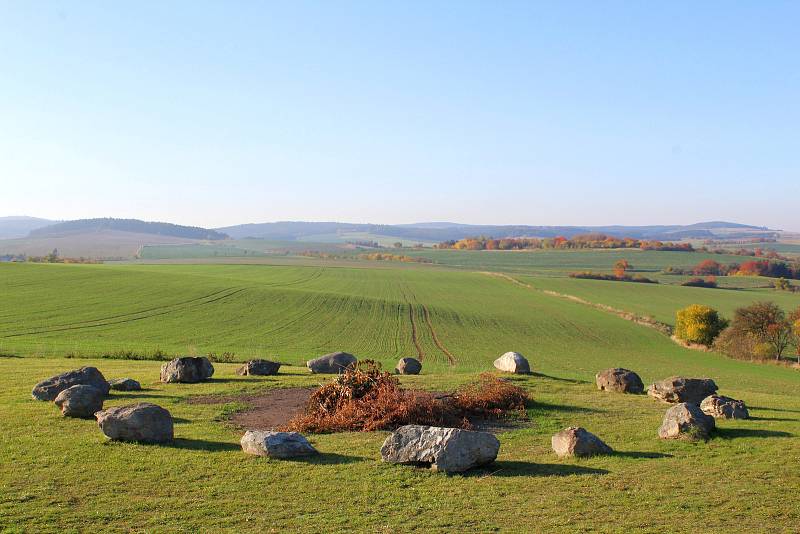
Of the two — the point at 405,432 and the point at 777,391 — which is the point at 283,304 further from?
the point at 405,432

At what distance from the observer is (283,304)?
72.5 metres

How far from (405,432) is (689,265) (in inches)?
6107

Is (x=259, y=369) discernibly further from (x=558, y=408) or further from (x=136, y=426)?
(x=558, y=408)

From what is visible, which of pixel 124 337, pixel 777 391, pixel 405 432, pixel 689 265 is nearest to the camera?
pixel 405 432

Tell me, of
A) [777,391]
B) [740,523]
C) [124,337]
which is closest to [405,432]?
[740,523]

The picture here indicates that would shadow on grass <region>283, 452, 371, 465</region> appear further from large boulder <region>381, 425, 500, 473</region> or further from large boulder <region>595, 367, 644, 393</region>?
large boulder <region>595, 367, 644, 393</region>

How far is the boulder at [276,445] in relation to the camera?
1617 centimetres

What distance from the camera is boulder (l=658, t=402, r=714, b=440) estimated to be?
18.5 metres

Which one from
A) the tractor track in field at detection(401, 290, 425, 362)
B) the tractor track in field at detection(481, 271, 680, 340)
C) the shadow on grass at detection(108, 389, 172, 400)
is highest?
the shadow on grass at detection(108, 389, 172, 400)

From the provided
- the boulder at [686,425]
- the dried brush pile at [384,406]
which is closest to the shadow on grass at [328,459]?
the dried brush pile at [384,406]

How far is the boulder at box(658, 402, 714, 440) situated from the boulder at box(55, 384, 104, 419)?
1677 centimetres

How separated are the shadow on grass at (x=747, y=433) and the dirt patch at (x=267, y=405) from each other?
13096 mm

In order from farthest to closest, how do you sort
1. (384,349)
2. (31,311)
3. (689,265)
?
(689,265) → (31,311) → (384,349)

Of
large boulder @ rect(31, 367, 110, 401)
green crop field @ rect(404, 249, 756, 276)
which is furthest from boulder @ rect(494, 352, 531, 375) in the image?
green crop field @ rect(404, 249, 756, 276)
